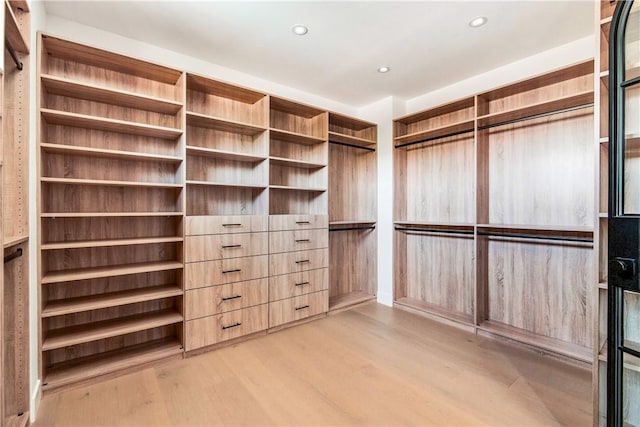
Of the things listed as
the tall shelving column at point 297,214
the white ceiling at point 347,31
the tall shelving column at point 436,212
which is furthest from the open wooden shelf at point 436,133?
the tall shelving column at point 297,214

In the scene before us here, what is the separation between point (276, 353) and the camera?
8.15 feet

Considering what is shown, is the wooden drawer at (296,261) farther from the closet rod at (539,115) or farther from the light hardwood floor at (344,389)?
the closet rod at (539,115)

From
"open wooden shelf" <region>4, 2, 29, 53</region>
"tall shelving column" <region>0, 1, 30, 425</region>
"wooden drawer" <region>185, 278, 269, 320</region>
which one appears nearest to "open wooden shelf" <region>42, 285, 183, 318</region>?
"wooden drawer" <region>185, 278, 269, 320</region>

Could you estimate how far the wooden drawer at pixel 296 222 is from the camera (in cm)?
289

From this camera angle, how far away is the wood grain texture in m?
2.48

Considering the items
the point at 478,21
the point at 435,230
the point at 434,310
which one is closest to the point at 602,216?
the point at 478,21

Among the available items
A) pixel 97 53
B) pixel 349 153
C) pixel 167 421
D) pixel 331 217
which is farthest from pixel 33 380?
pixel 349 153

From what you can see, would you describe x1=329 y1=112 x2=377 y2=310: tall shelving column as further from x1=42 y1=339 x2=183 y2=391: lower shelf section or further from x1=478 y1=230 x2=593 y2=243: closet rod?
x1=42 y1=339 x2=183 y2=391: lower shelf section

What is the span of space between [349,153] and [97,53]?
2.70 metres

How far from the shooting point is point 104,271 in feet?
6.99

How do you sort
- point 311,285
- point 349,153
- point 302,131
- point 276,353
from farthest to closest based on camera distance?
point 349,153
point 302,131
point 311,285
point 276,353

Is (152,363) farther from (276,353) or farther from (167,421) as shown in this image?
(276,353)

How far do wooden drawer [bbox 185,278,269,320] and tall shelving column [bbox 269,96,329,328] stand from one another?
0.43ft

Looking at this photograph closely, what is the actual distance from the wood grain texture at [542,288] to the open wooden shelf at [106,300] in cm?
293
